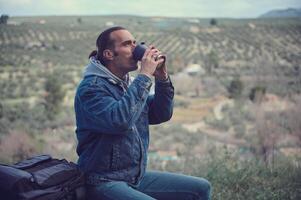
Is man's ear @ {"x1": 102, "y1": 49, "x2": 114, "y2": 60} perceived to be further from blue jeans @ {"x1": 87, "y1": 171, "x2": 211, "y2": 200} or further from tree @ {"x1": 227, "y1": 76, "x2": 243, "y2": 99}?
tree @ {"x1": 227, "y1": 76, "x2": 243, "y2": 99}

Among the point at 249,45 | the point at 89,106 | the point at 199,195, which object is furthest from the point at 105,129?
the point at 249,45

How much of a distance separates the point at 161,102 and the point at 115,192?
738mm

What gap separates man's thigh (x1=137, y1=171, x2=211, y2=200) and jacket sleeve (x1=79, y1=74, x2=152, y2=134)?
502mm

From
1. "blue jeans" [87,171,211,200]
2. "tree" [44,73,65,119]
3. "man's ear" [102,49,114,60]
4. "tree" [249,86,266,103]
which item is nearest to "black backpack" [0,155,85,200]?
"blue jeans" [87,171,211,200]

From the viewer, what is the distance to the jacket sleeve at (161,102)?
9.64 feet

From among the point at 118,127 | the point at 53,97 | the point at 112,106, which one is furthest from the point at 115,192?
the point at 53,97

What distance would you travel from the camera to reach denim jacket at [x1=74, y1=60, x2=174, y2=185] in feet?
7.93

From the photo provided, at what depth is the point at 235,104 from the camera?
21.8m

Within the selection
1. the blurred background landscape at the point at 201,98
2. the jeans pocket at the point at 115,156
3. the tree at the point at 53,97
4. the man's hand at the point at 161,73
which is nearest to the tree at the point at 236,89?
the blurred background landscape at the point at 201,98

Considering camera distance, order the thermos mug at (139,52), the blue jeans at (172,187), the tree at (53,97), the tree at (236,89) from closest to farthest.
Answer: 1. the thermos mug at (139,52)
2. the blue jeans at (172,187)
3. the tree at (53,97)
4. the tree at (236,89)

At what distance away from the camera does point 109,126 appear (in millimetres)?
2398

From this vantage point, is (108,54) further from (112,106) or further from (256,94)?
(256,94)

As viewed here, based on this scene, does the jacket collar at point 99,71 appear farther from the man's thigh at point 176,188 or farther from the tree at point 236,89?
the tree at point 236,89

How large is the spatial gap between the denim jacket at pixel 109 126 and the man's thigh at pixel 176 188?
0.12 meters
